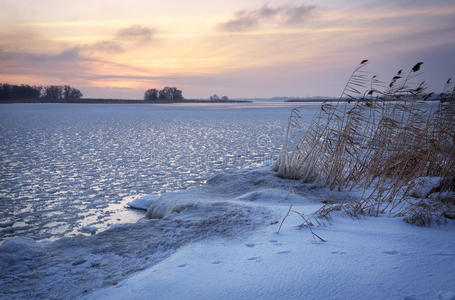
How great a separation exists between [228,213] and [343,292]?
81.9 inches

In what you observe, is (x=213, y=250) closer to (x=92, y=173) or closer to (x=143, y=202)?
(x=143, y=202)

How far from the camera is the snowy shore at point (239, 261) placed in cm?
174

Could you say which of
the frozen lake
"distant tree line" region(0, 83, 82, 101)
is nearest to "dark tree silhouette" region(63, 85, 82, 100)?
"distant tree line" region(0, 83, 82, 101)

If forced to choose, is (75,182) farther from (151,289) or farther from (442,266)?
(442,266)

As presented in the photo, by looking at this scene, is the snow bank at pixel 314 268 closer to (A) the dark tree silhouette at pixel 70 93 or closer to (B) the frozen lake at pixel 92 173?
(B) the frozen lake at pixel 92 173

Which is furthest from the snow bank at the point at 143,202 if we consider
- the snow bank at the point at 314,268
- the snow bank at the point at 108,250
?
the snow bank at the point at 314,268

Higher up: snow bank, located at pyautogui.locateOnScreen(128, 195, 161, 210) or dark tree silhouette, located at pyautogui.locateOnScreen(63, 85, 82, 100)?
dark tree silhouette, located at pyautogui.locateOnScreen(63, 85, 82, 100)

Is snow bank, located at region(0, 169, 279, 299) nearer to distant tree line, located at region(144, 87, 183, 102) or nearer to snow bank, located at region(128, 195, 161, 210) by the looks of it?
snow bank, located at region(128, 195, 161, 210)

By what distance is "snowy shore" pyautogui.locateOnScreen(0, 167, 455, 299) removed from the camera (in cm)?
174

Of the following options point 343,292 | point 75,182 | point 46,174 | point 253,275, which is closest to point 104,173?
point 75,182

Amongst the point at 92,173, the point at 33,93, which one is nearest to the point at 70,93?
the point at 33,93

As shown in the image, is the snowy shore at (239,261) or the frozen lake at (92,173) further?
the frozen lake at (92,173)

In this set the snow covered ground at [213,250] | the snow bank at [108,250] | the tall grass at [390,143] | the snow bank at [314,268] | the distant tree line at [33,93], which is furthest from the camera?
the distant tree line at [33,93]

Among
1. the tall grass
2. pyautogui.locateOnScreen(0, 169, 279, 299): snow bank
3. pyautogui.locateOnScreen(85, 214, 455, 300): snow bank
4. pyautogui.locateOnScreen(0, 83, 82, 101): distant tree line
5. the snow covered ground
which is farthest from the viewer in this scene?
pyautogui.locateOnScreen(0, 83, 82, 101): distant tree line
